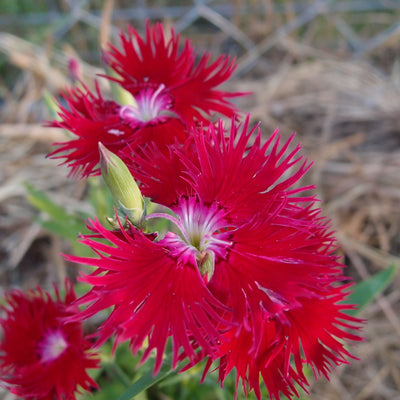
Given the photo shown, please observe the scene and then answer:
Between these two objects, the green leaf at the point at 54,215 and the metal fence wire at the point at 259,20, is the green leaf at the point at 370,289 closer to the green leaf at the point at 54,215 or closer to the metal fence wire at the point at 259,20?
the green leaf at the point at 54,215

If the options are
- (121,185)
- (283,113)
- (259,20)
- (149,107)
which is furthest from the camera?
(259,20)

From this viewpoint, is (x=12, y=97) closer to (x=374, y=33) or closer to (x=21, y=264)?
(x=21, y=264)

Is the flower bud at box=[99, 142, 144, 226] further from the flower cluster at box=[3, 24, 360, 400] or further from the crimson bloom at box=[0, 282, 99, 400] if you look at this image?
the crimson bloom at box=[0, 282, 99, 400]

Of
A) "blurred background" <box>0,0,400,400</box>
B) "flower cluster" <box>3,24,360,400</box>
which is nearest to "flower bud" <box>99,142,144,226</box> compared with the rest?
"flower cluster" <box>3,24,360,400</box>

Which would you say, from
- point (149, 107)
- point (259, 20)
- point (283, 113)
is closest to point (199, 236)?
point (149, 107)

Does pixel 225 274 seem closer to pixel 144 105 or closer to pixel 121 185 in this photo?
pixel 121 185

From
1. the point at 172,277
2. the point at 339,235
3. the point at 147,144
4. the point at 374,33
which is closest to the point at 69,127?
the point at 147,144
